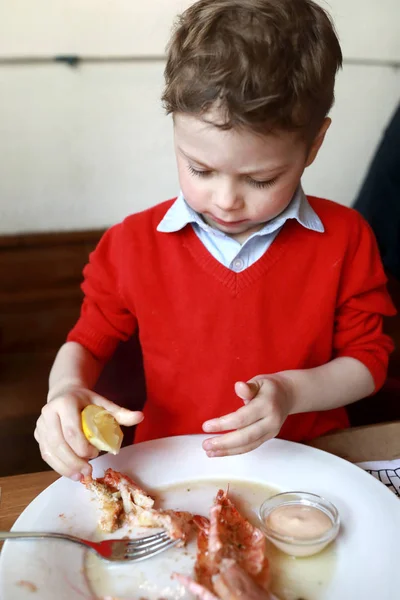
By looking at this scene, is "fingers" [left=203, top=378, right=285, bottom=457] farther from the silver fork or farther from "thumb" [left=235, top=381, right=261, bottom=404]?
the silver fork

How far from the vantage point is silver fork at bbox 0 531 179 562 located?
0.72 m

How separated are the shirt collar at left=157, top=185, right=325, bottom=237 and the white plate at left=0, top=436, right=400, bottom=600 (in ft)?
1.15

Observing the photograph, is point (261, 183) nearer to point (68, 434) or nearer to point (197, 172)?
point (197, 172)

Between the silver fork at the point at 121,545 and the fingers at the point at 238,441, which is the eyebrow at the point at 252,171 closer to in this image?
the fingers at the point at 238,441

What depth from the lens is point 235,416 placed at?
0.81 m

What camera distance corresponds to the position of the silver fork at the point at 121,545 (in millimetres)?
717

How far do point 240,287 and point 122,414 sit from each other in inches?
13.7

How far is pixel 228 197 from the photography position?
84 cm

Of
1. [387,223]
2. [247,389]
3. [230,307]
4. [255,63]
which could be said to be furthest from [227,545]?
[387,223]

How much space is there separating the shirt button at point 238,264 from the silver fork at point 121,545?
0.47 meters

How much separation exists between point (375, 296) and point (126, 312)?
45 cm

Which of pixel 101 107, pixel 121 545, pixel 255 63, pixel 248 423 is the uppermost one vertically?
pixel 255 63

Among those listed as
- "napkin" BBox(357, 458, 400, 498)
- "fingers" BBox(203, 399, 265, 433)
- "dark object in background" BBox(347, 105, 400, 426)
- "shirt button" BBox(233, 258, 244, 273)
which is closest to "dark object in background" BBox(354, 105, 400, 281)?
"dark object in background" BBox(347, 105, 400, 426)

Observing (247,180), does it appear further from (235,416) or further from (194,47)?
(235,416)
